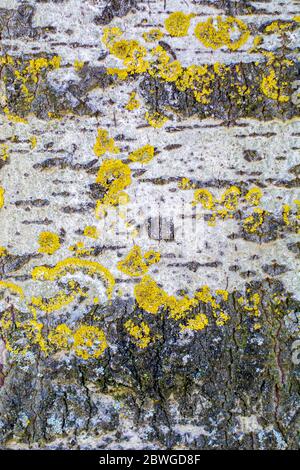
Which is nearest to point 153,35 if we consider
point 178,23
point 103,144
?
point 178,23

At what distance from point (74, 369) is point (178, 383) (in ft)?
1.17

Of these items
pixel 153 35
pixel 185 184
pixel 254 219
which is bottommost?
pixel 254 219

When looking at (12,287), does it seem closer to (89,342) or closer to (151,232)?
(89,342)

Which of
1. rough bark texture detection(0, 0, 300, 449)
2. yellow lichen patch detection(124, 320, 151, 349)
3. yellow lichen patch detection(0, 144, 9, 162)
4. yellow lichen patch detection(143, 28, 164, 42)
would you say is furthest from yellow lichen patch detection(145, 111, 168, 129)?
yellow lichen patch detection(124, 320, 151, 349)

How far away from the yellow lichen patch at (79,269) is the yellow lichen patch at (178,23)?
81 cm

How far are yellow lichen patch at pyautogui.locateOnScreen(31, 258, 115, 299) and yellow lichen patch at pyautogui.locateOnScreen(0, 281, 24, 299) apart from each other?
0.09 meters

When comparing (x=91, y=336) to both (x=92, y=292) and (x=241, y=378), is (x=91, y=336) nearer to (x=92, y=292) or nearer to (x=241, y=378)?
(x=92, y=292)

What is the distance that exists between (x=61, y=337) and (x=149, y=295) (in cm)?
33

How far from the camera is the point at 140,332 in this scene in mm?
1643

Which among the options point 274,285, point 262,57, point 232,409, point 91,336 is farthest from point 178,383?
point 262,57

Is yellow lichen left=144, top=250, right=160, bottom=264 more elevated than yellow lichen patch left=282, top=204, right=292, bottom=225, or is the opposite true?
yellow lichen patch left=282, top=204, right=292, bottom=225

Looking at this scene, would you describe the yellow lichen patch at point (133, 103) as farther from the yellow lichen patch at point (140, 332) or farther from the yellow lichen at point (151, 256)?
the yellow lichen patch at point (140, 332)

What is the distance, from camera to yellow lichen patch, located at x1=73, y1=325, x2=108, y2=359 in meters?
1.64

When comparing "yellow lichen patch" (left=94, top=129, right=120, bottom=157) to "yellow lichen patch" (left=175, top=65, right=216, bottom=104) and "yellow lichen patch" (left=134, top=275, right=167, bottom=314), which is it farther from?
"yellow lichen patch" (left=134, top=275, right=167, bottom=314)
